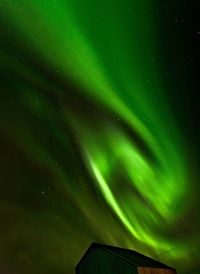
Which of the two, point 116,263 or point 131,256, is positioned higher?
point 131,256

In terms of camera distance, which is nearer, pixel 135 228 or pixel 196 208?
pixel 196 208

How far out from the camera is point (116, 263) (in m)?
4.36

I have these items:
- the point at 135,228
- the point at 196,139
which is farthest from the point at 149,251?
the point at 196,139

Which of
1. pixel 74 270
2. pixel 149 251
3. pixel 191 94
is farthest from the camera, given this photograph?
pixel 74 270

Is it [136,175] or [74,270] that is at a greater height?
[136,175]

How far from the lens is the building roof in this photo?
12.4 ft

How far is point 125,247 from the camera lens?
434 cm

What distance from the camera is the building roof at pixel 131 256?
12.4 feet

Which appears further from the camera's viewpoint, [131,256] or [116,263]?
[116,263]

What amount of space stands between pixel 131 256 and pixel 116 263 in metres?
0.29

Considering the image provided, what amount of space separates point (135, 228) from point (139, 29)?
236cm

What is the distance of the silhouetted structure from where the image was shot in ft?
12.2

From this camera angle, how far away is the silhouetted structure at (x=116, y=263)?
12.2 ft

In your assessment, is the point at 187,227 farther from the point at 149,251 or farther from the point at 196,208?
the point at 149,251
